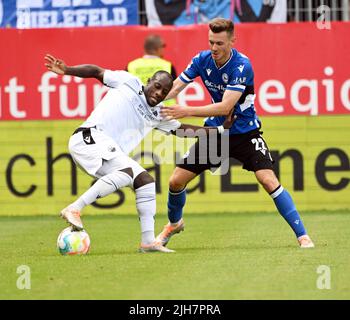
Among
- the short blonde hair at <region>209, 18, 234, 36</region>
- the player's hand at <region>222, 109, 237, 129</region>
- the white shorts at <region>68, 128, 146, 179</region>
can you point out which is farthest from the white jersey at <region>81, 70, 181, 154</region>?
the short blonde hair at <region>209, 18, 234, 36</region>

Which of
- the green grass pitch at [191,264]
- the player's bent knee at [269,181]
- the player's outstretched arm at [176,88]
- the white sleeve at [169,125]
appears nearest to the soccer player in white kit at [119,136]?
the white sleeve at [169,125]

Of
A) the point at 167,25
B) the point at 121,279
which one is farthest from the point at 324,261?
the point at 167,25

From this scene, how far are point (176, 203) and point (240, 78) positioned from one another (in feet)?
5.27

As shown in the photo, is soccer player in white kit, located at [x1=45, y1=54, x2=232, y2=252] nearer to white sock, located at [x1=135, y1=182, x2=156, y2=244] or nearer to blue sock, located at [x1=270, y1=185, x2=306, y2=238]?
white sock, located at [x1=135, y1=182, x2=156, y2=244]

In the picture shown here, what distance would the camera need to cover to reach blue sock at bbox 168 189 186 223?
472 inches

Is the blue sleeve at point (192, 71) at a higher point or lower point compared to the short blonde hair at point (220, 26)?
lower

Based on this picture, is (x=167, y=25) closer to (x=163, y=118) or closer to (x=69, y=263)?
(x=163, y=118)

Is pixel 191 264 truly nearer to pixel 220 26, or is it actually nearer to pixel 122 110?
pixel 122 110

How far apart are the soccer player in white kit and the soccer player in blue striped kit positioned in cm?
57

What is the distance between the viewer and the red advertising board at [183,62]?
17.1 metres

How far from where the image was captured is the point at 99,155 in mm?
10977

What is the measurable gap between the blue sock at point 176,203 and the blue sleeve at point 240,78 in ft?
4.49

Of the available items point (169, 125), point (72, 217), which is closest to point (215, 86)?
point (169, 125)

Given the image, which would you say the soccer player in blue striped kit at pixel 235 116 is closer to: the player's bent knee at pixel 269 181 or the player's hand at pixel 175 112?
the player's bent knee at pixel 269 181
